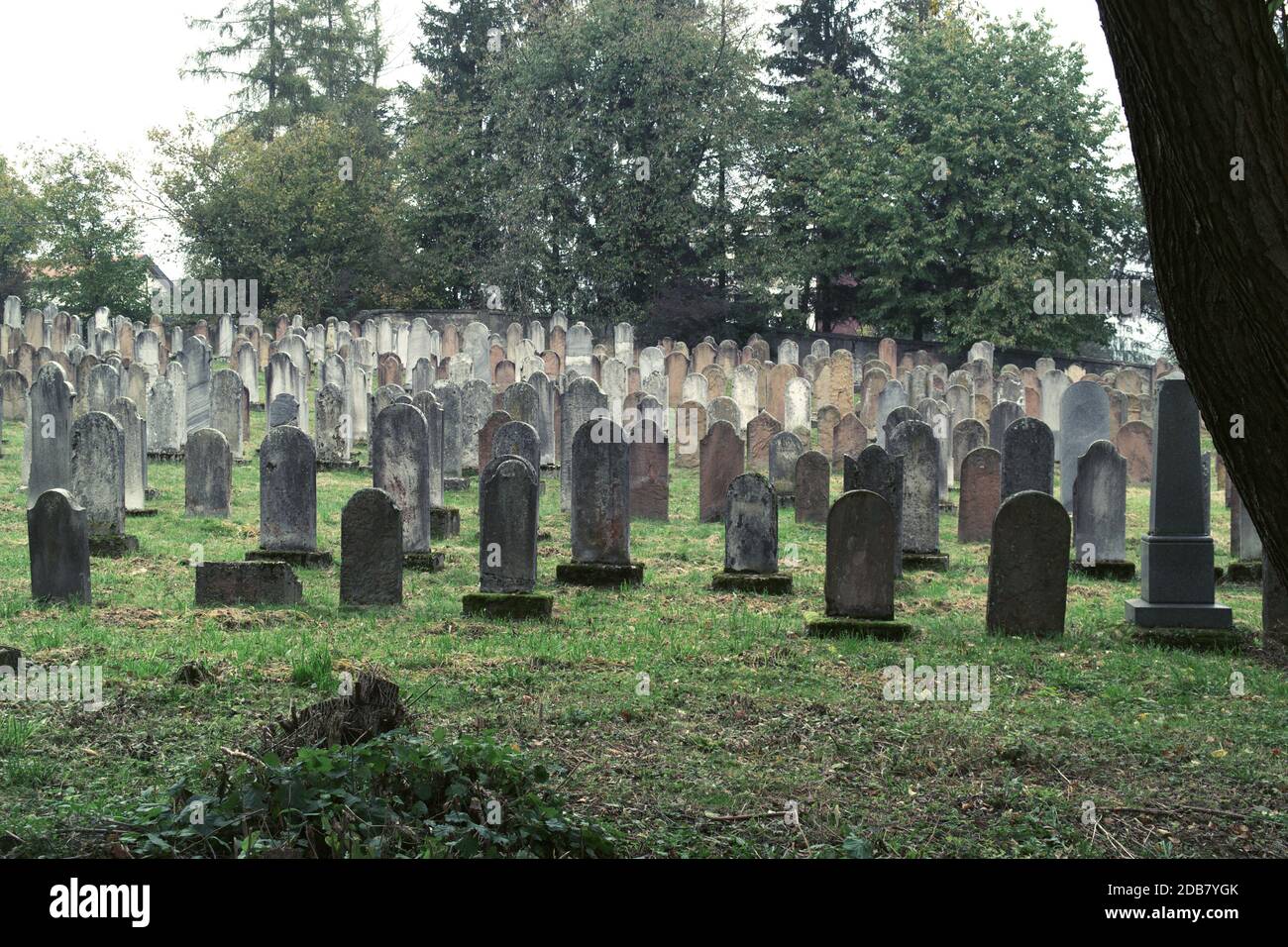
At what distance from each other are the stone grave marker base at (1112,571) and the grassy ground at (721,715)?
0.93m

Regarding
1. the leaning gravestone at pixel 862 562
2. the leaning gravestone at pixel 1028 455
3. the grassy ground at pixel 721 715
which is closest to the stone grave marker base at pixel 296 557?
the grassy ground at pixel 721 715

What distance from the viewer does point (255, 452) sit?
1850cm

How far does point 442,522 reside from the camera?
12969 millimetres

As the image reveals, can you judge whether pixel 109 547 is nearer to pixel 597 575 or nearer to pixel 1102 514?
pixel 597 575

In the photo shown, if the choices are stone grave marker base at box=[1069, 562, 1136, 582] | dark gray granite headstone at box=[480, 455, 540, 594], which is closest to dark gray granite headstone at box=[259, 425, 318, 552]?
dark gray granite headstone at box=[480, 455, 540, 594]

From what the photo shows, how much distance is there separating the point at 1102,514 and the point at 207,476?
9.01 m

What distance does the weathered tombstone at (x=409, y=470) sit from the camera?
11359 mm

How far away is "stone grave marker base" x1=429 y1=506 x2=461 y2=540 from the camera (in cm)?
1290

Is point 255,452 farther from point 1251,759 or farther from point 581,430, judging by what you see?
point 1251,759

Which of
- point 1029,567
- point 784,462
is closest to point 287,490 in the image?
point 1029,567

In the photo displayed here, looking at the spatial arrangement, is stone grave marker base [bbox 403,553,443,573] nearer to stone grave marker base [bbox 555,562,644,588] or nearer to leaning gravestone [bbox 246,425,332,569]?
leaning gravestone [bbox 246,425,332,569]

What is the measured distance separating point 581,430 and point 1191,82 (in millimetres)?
7523

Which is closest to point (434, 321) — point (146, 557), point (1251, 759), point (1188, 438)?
point (146, 557)
